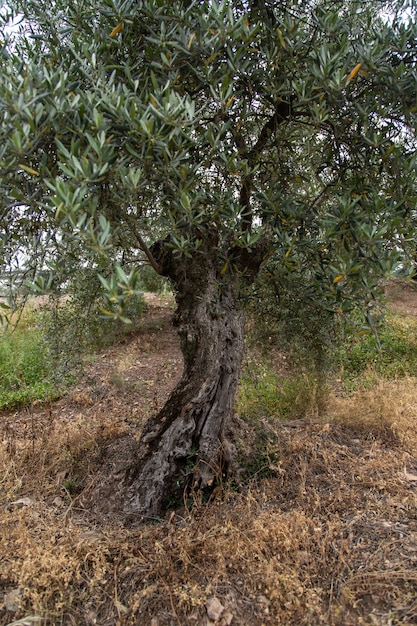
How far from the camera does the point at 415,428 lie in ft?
14.4

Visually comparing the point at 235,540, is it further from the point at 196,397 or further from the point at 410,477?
the point at 410,477

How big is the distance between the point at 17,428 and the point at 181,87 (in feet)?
12.5

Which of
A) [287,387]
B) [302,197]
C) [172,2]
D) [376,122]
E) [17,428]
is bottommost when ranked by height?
[17,428]

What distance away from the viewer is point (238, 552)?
2.71 meters

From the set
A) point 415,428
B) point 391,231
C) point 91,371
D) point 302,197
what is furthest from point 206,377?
point 91,371

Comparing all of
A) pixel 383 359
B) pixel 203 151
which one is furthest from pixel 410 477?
pixel 383 359

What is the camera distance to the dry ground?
2.46 m

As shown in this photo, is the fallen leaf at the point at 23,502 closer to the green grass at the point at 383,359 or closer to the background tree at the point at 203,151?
the background tree at the point at 203,151

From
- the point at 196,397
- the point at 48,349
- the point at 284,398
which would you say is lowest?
the point at 284,398

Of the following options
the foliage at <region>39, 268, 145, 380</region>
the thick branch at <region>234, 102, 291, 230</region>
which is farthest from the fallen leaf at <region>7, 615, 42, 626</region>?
the thick branch at <region>234, 102, 291, 230</region>

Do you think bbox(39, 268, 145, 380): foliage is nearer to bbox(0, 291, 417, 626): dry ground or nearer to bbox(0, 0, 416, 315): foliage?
bbox(0, 291, 417, 626): dry ground

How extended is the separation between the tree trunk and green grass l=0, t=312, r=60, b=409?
101 inches

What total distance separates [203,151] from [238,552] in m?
2.20

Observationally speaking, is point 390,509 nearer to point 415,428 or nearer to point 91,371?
point 415,428
